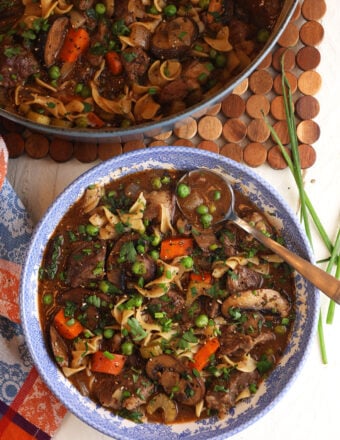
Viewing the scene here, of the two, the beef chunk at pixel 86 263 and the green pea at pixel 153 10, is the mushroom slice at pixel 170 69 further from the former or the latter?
the beef chunk at pixel 86 263

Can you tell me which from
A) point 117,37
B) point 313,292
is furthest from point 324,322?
point 117,37

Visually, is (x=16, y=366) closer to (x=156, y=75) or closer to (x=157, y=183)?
(x=157, y=183)

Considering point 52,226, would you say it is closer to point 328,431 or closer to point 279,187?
point 279,187

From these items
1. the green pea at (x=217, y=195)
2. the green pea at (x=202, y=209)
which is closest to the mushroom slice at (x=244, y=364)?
the green pea at (x=202, y=209)

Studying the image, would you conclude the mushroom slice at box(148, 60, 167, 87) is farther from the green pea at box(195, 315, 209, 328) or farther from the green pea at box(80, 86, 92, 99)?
the green pea at box(195, 315, 209, 328)

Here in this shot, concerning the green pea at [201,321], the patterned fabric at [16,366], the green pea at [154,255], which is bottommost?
the patterned fabric at [16,366]
